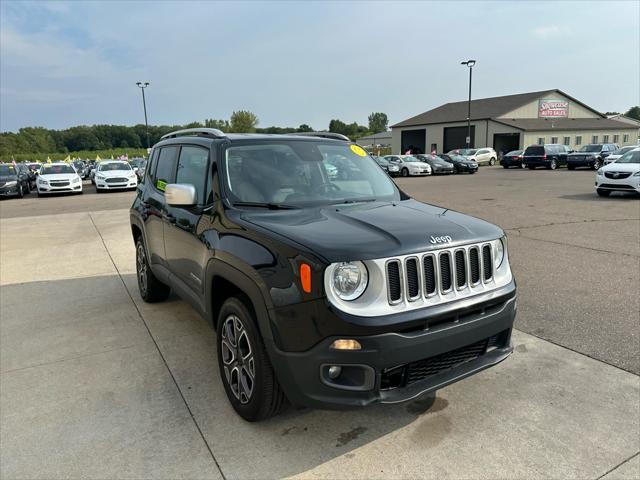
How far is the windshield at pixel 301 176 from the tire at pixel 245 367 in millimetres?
865

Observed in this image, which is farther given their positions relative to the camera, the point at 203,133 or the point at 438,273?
the point at 203,133

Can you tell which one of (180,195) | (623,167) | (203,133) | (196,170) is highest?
(203,133)

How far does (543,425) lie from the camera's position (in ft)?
9.77

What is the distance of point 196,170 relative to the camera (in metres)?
3.96

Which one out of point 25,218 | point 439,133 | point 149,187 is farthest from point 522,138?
point 149,187

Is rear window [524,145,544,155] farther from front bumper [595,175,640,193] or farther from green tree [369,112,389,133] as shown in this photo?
green tree [369,112,389,133]

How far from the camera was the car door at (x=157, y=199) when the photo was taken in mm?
4598

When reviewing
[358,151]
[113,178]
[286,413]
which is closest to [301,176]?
[358,151]

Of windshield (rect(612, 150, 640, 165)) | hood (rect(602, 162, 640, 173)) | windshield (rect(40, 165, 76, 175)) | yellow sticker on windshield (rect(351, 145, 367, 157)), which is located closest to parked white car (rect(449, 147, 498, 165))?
windshield (rect(612, 150, 640, 165))

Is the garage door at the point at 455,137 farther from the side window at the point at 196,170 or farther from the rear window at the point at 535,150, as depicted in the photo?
the side window at the point at 196,170

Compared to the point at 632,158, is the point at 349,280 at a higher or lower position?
lower

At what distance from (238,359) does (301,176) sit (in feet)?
4.93

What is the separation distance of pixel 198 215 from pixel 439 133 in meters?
59.6

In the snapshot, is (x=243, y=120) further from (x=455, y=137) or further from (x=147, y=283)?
(x=147, y=283)
